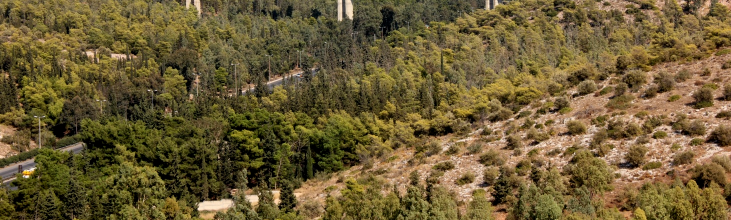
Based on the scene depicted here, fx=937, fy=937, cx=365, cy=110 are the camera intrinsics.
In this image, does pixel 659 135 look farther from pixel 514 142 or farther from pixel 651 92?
pixel 514 142

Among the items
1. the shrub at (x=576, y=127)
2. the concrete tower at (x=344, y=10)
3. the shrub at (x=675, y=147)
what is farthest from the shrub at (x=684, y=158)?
the concrete tower at (x=344, y=10)

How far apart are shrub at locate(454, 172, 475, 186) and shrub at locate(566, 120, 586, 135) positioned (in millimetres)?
9334

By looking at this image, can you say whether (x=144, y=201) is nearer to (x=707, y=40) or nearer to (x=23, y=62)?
(x=707, y=40)

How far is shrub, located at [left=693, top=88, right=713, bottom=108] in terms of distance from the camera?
6812 centimetres

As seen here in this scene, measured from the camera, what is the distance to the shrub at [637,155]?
6131cm

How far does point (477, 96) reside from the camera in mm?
96125

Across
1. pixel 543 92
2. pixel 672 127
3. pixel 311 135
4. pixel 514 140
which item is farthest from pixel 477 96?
pixel 672 127

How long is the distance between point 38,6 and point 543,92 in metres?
101

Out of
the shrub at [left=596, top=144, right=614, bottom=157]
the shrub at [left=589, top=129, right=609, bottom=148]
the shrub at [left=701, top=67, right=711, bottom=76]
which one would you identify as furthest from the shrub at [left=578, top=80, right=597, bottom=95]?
the shrub at [left=596, top=144, right=614, bottom=157]

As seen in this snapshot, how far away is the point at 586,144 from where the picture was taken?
66.9 m

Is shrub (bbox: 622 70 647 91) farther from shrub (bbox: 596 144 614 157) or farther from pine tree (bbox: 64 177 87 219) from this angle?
pine tree (bbox: 64 177 87 219)

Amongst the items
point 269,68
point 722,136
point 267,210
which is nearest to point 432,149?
point 267,210

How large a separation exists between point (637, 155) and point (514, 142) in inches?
452

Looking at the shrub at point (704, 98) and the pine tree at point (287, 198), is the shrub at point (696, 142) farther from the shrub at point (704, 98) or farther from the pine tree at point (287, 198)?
the pine tree at point (287, 198)
